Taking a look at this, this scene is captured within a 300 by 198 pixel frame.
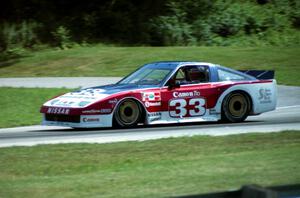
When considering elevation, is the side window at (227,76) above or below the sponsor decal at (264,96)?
above

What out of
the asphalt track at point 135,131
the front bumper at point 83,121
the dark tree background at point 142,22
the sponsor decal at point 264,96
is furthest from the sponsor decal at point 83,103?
the dark tree background at point 142,22

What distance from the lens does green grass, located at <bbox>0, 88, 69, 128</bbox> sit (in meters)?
16.5

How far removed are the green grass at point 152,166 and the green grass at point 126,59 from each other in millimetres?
15546

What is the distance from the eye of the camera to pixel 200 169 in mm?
8688

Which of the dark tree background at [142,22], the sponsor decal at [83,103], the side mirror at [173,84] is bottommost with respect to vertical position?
the sponsor decal at [83,103]

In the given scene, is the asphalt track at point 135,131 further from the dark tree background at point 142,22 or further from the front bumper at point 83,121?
the dark tree background at point 142,22

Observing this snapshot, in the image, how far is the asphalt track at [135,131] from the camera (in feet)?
41.5

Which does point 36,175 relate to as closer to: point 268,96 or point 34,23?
point 268,96

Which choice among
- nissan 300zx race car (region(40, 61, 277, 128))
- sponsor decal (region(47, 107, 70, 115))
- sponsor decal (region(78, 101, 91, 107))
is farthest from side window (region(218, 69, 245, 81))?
sponsor decal (region(47, 107, 70, 115))

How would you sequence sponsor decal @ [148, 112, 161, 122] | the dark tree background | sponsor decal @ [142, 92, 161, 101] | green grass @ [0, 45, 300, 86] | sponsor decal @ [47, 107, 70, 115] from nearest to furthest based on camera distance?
sponsor decal @ [47, 107, 70, 115] < sponsor decal @ [142, 92, 161, 101] < sponsor decal @ [148, 112, 161, 122] < green grass @ [0, 45, 300, 86] < the dark tree background

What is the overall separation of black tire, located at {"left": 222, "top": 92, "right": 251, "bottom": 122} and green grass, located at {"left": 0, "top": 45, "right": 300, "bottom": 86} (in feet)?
35.2

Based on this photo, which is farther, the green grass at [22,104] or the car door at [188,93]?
the green grass at [22,104]

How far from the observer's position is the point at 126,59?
99.5 feet

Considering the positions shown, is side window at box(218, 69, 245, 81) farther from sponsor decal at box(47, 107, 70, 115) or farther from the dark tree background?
the dark tree background
